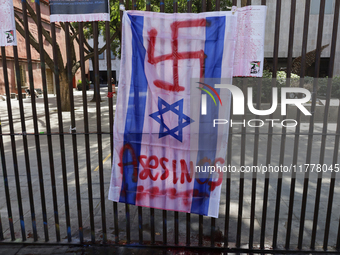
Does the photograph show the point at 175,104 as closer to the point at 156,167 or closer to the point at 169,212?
the point at 156,167

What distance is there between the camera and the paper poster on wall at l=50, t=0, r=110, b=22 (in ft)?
9.41

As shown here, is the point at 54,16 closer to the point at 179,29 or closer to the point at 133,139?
the point at 179,29

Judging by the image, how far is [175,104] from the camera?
2.93 m

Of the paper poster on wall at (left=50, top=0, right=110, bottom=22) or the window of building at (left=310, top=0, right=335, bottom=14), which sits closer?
the paper poster on wall at (left=50, top=0, right=110, bottom=22)

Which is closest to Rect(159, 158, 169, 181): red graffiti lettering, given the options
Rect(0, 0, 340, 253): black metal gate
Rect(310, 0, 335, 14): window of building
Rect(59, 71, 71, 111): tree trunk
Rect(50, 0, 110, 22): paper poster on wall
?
Rect(0, 0, 340, 253): black metal gate

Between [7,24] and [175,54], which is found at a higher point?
[7,24]

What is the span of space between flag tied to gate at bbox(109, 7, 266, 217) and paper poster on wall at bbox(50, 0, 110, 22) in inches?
10.5

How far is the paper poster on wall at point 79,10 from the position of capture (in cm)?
287

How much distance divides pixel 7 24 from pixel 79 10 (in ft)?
2.78

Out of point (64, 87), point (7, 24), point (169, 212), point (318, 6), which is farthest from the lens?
point (318, 6)

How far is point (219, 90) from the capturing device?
9.45 ft

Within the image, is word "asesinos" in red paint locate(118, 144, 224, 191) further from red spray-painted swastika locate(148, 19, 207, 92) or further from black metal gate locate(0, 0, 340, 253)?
red spray-painted swastika locate(148, 19, 207, 92)

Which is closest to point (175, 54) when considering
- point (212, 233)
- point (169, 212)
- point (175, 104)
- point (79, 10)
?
point (175, 104)

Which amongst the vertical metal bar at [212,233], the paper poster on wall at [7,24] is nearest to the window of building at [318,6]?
the vertical metal bar at [212,233]
